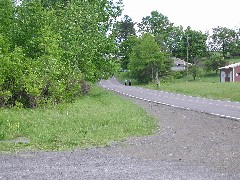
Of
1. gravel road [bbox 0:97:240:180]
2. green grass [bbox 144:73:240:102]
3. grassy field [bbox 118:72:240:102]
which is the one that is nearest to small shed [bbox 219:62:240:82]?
grassy field [bbox 118:72:240:102]

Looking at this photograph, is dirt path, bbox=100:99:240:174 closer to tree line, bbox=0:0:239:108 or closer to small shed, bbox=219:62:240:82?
tree line, bbox=0:0:239:108

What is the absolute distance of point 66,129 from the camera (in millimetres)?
14492

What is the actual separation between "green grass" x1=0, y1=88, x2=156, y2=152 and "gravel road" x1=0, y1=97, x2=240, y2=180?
87 cm

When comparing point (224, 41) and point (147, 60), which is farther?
point (224, 41)

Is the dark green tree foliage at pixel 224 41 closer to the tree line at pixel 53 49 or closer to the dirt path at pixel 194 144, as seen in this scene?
the tree line at pixel 53 49

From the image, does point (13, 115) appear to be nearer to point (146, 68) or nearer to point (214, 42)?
point (146, 68)

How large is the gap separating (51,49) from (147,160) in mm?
15488

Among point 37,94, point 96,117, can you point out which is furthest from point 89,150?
point 37,94

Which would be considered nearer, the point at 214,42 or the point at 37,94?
the point at 37,94

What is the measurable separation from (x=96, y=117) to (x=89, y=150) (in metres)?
6.48

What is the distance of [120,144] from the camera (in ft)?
39.8

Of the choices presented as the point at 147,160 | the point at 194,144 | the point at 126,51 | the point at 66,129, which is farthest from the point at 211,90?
the point at 126,51

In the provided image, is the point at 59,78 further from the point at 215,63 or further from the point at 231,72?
the point at 215,63

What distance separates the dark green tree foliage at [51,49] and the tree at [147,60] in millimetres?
33363
